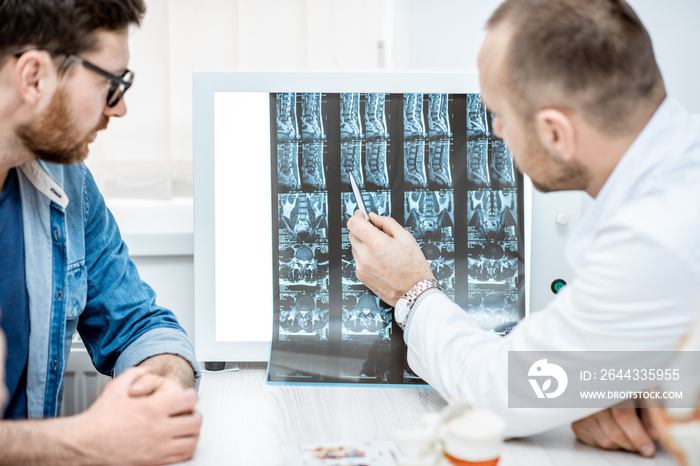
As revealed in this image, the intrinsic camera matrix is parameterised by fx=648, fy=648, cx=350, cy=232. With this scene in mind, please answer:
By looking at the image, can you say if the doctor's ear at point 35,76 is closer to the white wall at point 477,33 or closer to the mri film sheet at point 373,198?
the mri film sheet at point 373,198

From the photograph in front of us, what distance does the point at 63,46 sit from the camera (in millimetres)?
976

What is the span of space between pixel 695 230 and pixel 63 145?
924 mm

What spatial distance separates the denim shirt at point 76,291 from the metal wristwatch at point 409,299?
0.37 metres

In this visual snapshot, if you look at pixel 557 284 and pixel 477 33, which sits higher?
pixel 477 33

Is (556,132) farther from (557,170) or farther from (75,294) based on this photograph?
(75,294)

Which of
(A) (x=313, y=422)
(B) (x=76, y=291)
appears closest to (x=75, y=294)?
(B) (x=76, y=291)

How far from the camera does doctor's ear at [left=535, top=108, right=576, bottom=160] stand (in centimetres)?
89

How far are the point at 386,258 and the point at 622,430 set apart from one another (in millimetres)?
471

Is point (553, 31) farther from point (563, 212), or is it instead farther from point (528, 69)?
point (563, 212)

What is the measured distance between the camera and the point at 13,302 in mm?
1095

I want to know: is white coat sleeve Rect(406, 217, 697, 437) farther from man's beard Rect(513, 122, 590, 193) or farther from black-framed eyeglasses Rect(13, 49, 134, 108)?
black-framed eyeglasses Rect(13, 49, 134, 108)

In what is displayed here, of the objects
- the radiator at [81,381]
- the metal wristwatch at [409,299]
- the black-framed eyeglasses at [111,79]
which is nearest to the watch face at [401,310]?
the metal wristwatch at [409,299]

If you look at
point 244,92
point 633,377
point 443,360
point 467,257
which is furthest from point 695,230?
point 244,92

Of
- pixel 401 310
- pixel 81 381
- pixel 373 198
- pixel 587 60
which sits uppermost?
pixel 587 60
